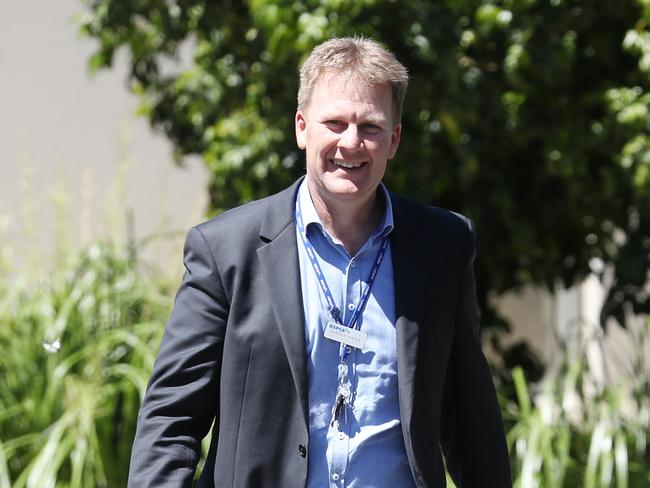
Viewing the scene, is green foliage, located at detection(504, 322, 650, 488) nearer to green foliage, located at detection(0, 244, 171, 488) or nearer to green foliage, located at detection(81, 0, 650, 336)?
green foliage, located at detection(81, 0, 650, 336)

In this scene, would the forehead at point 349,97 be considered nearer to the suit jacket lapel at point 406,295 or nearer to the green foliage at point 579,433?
the suit jacket lapel at point 406,295

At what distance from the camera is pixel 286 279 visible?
7.98 ft

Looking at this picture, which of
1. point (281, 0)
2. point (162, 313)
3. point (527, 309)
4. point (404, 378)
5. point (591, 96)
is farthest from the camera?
point (527, 309)

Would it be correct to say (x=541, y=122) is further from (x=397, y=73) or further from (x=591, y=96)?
(x=397, y=73)

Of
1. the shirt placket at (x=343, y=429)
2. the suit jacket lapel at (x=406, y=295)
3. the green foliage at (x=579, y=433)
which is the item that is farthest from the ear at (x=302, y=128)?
the green foliage at (x=579, y=433)

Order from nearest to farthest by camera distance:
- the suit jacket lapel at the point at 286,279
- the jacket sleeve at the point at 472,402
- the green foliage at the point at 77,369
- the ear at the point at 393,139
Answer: the suit jacket lapel at the point at 286,279 → the ear at the point at 393,139 → the jacket sleeve at the point at 472,402 → the green foliage at the point at 77,369

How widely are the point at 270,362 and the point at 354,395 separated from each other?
0.60ft

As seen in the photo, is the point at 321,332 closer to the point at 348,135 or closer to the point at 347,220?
the point at 347,220

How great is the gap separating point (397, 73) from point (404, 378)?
63 centimetres

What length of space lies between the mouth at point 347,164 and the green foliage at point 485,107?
6.33ft

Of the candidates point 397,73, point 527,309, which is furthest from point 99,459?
point 527,309

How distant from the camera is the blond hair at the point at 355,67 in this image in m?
2.40

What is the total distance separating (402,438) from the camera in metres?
2.41

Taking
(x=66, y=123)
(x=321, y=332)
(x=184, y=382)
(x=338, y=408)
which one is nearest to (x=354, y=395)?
(x=338, y=408)
